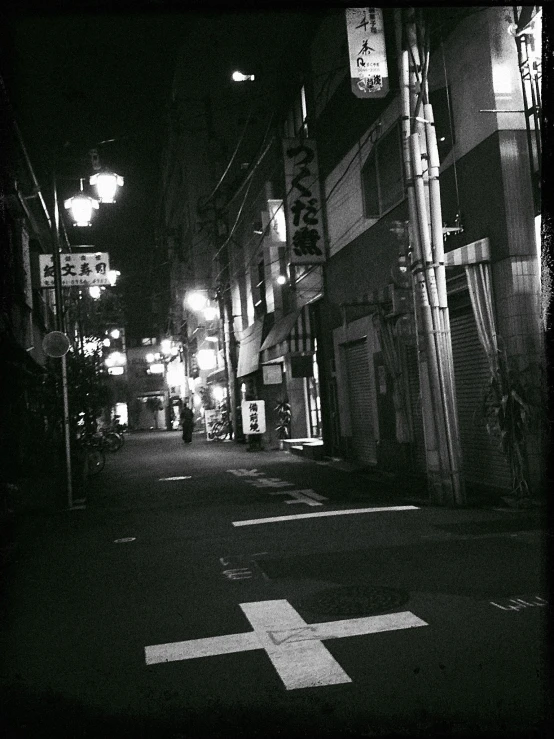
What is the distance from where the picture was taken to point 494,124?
11320 mm

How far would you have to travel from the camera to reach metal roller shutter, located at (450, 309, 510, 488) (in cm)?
1227

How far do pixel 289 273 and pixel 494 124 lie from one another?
14.6 m

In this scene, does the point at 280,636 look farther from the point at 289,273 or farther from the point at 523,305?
the point at 289,273

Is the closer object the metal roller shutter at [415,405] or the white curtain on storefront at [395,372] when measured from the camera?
the white curtain on storefront at [395,372]

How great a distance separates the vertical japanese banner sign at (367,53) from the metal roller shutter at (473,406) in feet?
15.5

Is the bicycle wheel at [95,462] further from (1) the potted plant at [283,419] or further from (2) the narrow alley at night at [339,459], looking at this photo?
(1) the potted plant at [283,419]

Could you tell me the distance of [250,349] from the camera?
31.3 meters

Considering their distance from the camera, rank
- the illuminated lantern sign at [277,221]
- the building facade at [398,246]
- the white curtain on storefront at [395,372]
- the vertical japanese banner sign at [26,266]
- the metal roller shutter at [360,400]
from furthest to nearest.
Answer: the illuminated lantern sign at [277,221], the vertical japanese banner sign at [26,266], the metal roller shutter at [360,400], the white curtain on storefront at [395,372], the building facade at [398,246]

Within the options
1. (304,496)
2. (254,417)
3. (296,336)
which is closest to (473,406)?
(304,496)

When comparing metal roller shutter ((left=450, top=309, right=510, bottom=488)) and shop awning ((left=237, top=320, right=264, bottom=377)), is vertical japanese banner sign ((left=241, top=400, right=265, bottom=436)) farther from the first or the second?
metal roller shutter ((left=450, top=309, right=510, bottom=488))

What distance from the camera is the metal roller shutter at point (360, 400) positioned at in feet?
61.6

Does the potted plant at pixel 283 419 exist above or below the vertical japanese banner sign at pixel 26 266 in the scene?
below

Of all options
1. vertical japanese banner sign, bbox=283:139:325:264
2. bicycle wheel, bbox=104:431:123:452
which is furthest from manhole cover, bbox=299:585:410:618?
bicycle wheel, bbox=104:431:123:452

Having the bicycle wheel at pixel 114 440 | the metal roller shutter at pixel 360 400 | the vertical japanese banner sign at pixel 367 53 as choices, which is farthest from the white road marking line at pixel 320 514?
the bicycle wheel at pixel 114 440
